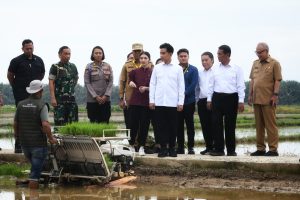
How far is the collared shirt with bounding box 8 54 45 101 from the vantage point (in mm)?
11125

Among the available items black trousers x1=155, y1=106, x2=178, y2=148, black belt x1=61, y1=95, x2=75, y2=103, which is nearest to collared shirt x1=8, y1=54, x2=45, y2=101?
black belt x1=61, y1=95, x2=75, y2=103

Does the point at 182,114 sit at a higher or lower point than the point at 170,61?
lower

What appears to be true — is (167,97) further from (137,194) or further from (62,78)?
(137,194)

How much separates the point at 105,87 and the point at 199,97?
1656 millimetres

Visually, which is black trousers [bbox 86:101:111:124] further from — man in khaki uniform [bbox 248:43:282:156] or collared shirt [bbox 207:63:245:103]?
man in khaki uniform [bbox 248:43:282:156]

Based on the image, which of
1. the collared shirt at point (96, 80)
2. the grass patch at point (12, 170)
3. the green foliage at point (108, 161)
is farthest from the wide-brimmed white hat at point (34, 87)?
the collared shirt at point (96, 80)

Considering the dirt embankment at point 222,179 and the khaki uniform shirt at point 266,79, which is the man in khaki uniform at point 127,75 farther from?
the khaki uniform shirt at point 266,79

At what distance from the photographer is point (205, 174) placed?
371 inches

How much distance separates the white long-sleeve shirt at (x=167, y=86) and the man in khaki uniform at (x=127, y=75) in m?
0.93

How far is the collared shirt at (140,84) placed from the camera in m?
10.9

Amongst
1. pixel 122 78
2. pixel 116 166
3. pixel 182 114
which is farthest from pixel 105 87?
pixel 116 166

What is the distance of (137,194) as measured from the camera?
27.6 feet

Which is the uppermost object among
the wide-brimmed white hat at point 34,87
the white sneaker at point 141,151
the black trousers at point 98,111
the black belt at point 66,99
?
the wide-brimmed white hat at point 34,87

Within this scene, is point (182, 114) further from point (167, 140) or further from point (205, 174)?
point (205, 174)
